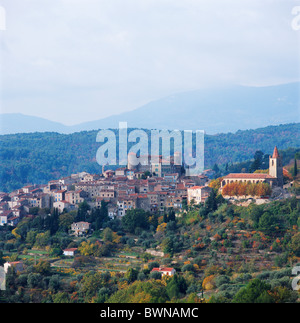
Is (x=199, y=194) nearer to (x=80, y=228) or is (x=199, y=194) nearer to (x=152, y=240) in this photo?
(x=152, y=240)

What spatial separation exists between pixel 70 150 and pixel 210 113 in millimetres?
44985

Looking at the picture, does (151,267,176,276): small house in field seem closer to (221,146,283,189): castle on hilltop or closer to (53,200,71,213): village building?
(221,146,283,189): castle on hilltop

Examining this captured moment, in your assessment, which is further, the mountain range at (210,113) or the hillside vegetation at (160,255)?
the mountain range at (210,113)

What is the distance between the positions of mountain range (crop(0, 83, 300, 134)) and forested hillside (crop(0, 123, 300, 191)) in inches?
770

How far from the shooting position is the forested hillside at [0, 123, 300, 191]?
50906mm

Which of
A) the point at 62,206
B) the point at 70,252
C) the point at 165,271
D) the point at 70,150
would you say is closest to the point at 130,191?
the point at 62,206

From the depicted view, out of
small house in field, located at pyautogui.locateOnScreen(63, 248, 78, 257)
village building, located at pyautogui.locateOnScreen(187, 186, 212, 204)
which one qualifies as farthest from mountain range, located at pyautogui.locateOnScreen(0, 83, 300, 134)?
small house in field, located at pyautogui.locateOnScreen(63, 248, 78, 257)

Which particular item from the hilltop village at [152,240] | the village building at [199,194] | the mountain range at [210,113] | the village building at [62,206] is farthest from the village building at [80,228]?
the mountain range at [210,113]

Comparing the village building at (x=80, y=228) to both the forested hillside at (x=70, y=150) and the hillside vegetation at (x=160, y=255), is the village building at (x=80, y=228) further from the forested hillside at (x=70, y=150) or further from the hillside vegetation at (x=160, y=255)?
the forested hillside at (x=70, y=150)

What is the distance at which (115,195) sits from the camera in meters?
24.4

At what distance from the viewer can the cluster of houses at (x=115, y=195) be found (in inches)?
920

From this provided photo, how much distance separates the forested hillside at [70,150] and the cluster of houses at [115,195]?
21471mm

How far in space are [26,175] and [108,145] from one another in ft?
29.8

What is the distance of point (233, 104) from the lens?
106 metres
